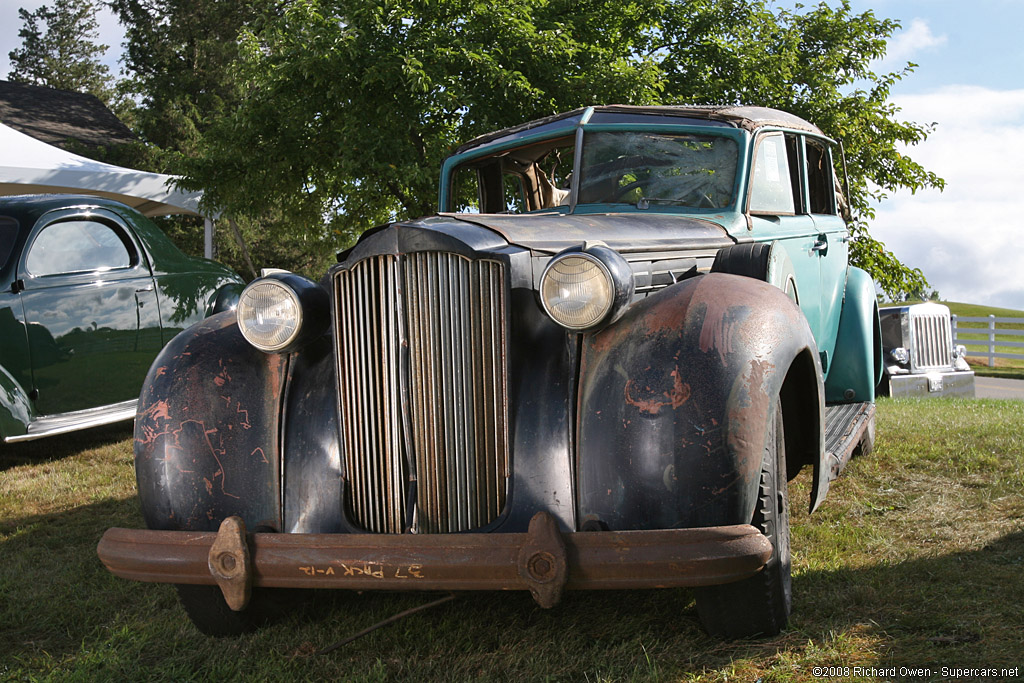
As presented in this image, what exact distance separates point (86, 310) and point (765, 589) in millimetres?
5233

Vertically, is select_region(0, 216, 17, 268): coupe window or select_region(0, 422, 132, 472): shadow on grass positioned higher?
select_region(0, 216, 17, 268): coupe window

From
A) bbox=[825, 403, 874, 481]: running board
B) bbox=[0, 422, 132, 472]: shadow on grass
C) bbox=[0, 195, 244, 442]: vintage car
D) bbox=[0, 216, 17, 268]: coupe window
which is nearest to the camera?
bbox=[825, 403, 874, 481]: running board

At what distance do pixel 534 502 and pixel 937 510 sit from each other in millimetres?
2717

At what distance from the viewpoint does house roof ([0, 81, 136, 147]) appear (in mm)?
21969

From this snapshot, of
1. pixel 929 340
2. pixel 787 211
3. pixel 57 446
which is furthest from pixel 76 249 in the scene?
pixel 929 340

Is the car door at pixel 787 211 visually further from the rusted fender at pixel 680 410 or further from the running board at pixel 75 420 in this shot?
the running board at pixel 75 420

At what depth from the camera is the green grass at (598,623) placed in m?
2.57

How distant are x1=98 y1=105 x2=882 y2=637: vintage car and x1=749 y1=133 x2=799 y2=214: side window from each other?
3.51 ft

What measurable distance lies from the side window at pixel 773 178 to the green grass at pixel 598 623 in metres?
1.54

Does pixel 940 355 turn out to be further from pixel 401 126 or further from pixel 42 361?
pixel 42 361

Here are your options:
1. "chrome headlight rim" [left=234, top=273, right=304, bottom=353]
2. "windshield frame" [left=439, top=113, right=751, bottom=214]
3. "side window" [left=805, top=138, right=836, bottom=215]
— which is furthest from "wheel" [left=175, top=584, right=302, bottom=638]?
"side window" [left=805, top=138, right=836, bottom=215]

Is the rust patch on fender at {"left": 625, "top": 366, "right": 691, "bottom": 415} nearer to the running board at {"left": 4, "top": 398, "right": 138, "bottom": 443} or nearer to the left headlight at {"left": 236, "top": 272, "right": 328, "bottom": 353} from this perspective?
the left headlight at {"left": 236, "top": 272, "right": 328, "bottom": 353}

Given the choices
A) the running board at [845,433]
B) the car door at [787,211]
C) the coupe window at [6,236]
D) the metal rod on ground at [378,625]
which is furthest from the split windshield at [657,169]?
the coupe window at [6,236]

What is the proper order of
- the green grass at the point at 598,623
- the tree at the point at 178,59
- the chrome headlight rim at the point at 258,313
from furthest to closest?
the tree at the point at 178,59, the chrome headlight rim at the point at 258,313, the green grass at the point at 598,623
